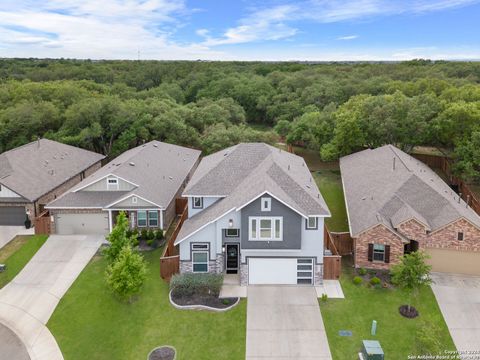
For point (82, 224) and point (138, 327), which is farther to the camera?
point (82, 224)

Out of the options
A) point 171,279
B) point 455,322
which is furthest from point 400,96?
point 171,279

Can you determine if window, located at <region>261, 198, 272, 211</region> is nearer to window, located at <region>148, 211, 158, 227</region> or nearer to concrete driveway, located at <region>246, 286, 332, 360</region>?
concrete driveway, located at <region>246, 286, 332, 360</region>

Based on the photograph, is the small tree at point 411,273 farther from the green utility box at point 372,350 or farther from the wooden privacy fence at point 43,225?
the wooden privacy fence at point 43,225

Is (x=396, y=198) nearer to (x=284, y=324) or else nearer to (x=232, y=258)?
(x=232, y=258)

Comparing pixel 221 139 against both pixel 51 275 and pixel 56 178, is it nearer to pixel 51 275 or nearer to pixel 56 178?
pixel 56 178

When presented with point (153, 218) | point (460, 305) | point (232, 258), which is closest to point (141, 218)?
point (153, 218)

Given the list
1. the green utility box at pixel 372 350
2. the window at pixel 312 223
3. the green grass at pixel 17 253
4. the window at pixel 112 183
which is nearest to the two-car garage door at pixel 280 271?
the window at pixel 312 223
